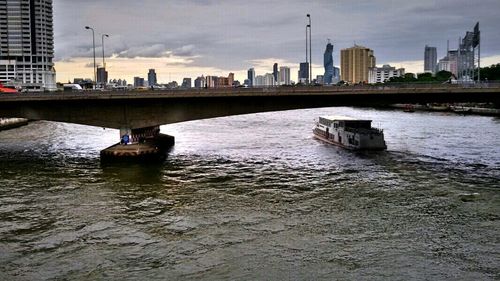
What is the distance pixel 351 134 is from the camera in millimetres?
72125

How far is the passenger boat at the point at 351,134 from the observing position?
68.5 meters

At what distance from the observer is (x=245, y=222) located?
3225 centimetres

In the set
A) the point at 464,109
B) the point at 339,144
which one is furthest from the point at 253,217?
the point at 464,109

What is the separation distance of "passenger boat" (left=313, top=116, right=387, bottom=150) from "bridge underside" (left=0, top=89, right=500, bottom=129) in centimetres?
805

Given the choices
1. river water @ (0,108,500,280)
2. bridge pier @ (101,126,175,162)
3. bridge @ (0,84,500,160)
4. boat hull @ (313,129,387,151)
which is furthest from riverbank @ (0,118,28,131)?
boat hull @ (313,129,387,151)

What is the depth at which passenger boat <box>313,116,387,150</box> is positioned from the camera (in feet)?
225

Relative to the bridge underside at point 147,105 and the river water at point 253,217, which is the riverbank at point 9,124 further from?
the river water at point 253,217

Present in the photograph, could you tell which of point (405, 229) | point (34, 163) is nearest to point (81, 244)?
point (405, 229)

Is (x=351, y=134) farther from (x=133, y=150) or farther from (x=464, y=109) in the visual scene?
(x=464, y=109)

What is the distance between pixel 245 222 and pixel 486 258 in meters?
13.1

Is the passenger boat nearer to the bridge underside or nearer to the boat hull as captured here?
the boat hull

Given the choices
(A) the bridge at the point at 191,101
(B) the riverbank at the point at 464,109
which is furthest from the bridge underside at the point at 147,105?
(B) the riverbank at the point at 464,109

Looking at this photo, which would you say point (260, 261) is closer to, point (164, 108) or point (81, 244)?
point (81, 244)

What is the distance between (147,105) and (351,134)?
27005mm
